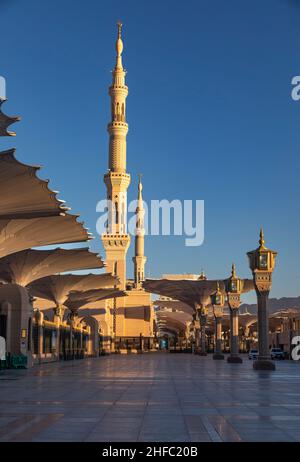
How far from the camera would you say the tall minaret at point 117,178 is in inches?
5236

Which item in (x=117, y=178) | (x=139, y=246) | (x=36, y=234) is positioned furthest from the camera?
(x=139, y=246)

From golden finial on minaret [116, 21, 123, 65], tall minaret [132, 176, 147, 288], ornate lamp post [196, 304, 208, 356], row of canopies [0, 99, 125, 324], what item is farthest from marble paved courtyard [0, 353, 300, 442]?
tall minaret [132, 176, 147, 288]

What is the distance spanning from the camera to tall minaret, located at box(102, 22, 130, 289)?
133000mm

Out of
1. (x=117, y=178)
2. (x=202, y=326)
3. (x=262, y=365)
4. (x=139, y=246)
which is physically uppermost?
(x=117, y=178)

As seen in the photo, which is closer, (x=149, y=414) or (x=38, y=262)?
(x=149, y=414)

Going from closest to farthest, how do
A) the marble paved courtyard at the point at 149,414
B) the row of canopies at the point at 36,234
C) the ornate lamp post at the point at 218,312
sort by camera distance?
1. the marble paved courtyard at the point at 149,414
2. the row of canopies at the point at 36,234
3. the ornate lamp post at the point at 218,312

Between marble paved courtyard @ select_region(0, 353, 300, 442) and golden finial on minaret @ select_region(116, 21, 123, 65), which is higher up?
golden finial on minaret @ select_region(116, 21, 123, 65)

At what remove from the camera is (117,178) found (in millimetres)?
132500

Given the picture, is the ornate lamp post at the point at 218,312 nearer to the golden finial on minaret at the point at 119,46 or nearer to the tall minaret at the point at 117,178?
the tall minaret at the point at 117,178

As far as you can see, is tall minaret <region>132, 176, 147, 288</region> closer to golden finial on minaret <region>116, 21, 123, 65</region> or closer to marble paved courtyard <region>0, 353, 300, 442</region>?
golden finial on minaret <region>116, 21, 123, 65</region>

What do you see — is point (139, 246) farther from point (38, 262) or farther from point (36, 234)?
point (36, 234)

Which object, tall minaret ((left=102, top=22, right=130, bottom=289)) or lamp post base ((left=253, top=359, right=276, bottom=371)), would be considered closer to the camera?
lamp post base ((left=253, top=359, right=276, bottom=371))

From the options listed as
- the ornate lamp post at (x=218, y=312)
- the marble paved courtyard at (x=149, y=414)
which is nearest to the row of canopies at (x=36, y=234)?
the marble paved courtyard at (x=149, y=414)

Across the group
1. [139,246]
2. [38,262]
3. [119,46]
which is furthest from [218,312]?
[139,246]
